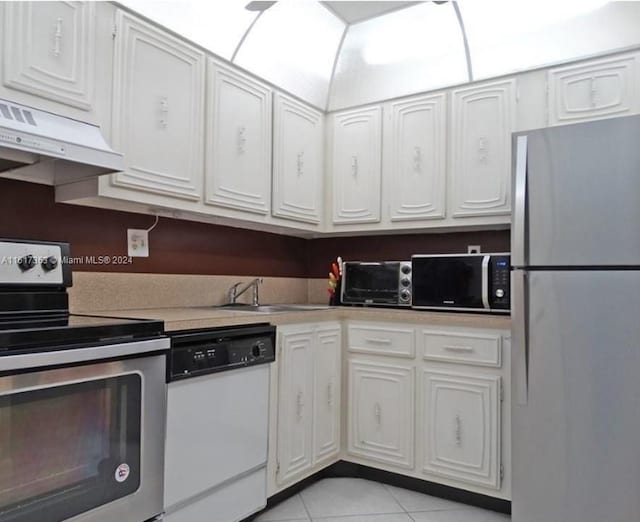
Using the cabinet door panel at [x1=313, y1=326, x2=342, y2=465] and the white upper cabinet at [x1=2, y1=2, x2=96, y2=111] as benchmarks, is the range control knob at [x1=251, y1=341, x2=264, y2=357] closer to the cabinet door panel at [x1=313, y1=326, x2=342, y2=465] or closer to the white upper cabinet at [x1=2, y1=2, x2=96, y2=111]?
the cabinet door panel at [x1=313, y1=326, x2=342, y2=465]

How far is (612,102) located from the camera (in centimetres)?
223

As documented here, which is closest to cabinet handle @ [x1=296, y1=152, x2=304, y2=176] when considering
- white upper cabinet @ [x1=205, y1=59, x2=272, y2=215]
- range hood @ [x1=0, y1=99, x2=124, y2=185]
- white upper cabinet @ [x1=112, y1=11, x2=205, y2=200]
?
white upper cabinet @ [x1=205, y1=59, x2=272, y2=215]

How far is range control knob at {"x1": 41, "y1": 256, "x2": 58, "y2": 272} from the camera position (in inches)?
63.6

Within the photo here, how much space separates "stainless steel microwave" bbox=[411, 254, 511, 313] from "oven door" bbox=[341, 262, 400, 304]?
0.47 ft

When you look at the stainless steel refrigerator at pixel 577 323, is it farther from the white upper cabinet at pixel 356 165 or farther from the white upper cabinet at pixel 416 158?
the white upper cabinet at pixel 356 165

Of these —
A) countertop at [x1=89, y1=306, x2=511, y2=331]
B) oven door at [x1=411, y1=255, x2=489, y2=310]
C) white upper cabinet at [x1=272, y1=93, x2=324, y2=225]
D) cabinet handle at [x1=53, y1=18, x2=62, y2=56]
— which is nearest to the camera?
cabinet handle at [x1=53, y1=18, x2=62, y2=56]

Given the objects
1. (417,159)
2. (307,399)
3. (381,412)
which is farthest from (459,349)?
(417,159)

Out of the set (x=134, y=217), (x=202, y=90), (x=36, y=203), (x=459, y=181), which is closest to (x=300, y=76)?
(x=202, y=90)

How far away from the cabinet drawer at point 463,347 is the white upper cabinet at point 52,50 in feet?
5.99

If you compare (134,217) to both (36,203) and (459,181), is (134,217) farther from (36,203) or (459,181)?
(459,181)

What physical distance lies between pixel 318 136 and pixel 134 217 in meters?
Result: 1.25

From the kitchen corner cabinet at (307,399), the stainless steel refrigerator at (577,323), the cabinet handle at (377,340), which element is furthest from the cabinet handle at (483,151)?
the kitchen corner cabinet at (307,399)

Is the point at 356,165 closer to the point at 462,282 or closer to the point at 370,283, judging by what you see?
the point at 370,283

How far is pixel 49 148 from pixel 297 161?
4.99ft
